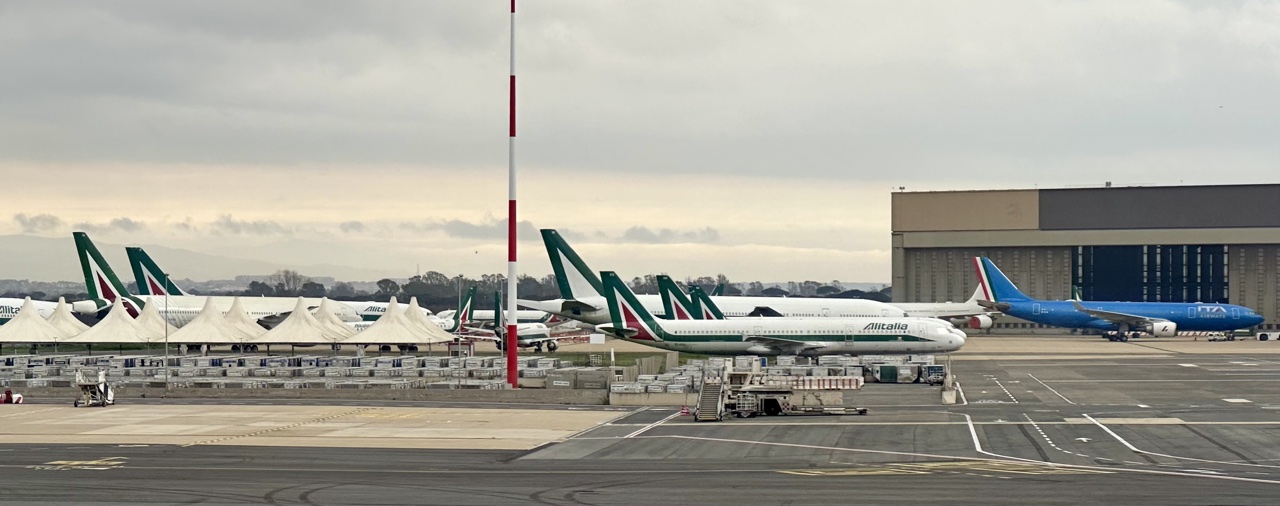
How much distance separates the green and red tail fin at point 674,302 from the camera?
348 ft

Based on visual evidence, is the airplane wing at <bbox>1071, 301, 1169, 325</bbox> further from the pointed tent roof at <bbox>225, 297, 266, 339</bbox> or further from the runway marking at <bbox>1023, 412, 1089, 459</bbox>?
Result: the runway marking at <bbox>1023, 412, 1089, 459</bbox>

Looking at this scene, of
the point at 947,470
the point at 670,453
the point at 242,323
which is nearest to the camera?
the point at 947,470

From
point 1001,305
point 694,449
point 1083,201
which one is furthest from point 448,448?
point 1083,201

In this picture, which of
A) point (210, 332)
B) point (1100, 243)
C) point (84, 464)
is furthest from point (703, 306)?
point (1100, 243)

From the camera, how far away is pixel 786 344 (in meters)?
94.4

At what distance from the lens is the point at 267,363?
95375mm

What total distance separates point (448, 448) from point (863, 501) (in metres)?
19.4

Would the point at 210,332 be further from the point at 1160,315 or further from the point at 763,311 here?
the point at 1160,315

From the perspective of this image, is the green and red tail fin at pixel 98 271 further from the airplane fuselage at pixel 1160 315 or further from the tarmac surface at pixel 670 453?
the airplane fuselage at pixel 1160 315

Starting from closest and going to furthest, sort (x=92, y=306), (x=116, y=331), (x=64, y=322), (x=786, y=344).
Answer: (x=786, y=344) → (x=116, y=331) → (x=64, y=322) → (x=92, y=306)

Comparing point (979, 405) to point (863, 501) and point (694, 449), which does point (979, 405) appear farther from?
point (863, 501)

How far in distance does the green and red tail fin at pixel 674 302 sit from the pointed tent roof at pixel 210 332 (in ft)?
107

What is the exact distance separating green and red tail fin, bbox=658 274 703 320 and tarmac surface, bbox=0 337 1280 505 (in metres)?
35.4

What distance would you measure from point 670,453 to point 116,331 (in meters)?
71.7
